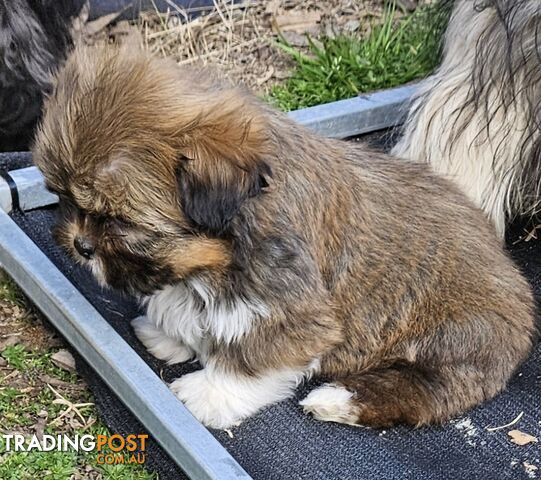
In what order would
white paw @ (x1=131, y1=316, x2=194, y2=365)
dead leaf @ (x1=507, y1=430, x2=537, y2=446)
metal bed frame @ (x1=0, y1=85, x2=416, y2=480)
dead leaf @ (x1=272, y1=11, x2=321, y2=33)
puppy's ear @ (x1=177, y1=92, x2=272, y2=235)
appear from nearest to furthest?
puppy's ear @ (x1=177, y1=92, x2=272, y2=235) → metal bed frame @ (x1=0, y1=85, x2=416, y2=480) → dead leaf @ (x1=507, y1=430, x2=537, y2=446) → white paw @ (x1=131, y1=316, x2=194, y2=365) → dead leaf @ (x1=272, y1=11, x2=321, y2=33)

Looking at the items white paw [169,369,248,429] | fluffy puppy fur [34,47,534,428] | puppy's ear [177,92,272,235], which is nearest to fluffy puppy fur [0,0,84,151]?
fluffy puppy fur [34,47,534,428]

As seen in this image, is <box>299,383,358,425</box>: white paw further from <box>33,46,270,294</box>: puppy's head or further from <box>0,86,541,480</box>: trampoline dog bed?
<box>33,46,270,294</box>: puppy's head

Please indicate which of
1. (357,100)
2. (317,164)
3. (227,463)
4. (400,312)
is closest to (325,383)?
(400,312)

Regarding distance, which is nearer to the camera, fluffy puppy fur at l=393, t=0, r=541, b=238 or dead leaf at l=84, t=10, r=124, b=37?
fluffy puppy fur at l=393, t=0, r=541, b=238

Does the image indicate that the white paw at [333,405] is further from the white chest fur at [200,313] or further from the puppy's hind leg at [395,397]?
the white chest fur at [200,313]

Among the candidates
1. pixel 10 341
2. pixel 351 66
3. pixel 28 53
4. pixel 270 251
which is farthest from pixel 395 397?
pixel 351 66

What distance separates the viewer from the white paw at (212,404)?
2.58 metres

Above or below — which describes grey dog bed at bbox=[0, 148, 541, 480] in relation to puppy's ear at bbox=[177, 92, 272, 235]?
below

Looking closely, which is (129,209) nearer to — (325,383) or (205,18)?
(325,383)

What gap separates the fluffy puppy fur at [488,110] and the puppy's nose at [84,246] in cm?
145

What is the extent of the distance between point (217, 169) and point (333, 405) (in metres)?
0.81

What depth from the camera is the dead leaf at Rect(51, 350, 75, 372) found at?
9.71 feet

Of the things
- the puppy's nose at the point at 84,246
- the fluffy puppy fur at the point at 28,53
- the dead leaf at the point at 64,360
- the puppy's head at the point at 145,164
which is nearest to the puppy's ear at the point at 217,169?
the puppy's head at the point at 145,164

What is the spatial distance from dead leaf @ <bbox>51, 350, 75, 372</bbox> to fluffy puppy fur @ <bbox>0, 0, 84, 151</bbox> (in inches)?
42.9
